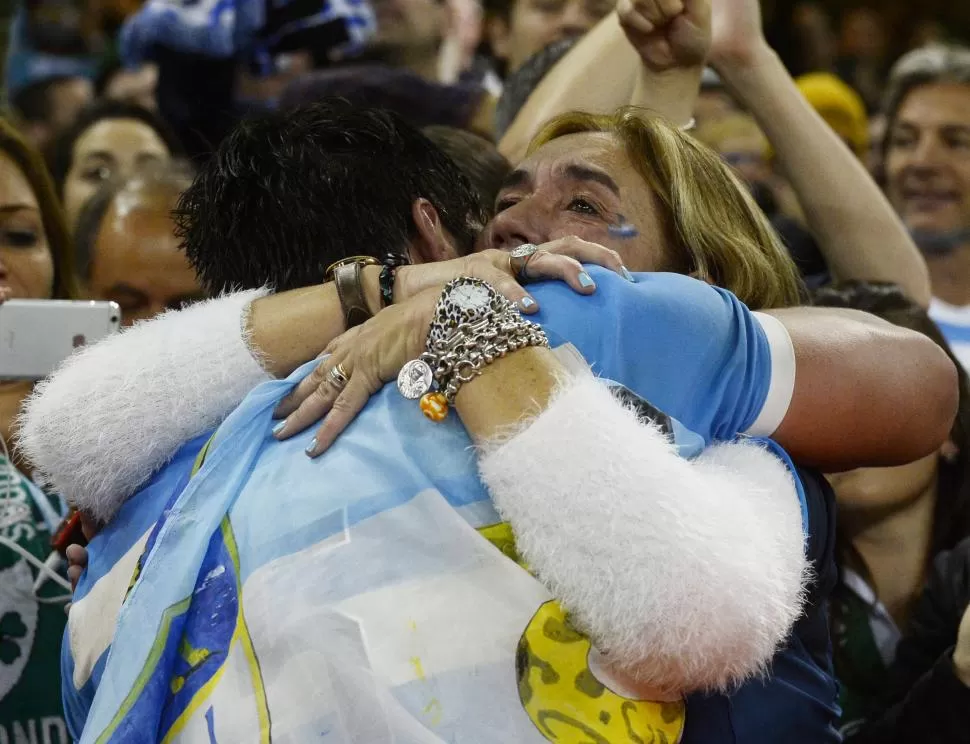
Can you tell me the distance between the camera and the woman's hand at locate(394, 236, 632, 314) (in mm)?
1330

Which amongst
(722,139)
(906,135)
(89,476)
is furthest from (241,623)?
(722,139)

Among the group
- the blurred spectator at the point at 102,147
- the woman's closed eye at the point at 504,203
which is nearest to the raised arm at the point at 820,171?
the woman's closed eye at the point at 504,203

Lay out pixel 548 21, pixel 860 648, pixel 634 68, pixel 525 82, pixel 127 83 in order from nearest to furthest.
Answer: pixel 860 648, pixel 634 68, pixel 525 82, pixel 548 21, pixel 127 83

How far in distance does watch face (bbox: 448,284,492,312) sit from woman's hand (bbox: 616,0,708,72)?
3.15 ft

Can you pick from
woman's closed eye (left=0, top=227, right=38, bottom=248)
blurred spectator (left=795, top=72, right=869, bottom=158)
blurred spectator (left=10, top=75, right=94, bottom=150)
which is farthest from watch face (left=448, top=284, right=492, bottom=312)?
blurred spectator (left=10, top=75, right=94, bottom=150)

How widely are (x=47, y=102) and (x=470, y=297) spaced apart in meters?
4.19

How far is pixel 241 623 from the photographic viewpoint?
1.29 meters

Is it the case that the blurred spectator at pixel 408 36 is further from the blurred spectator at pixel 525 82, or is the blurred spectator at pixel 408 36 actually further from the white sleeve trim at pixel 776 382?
the white sleeve trim at pixel 776 382

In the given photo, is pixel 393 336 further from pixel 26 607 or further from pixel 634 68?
pixel 634 68

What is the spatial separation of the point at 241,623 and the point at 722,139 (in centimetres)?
344

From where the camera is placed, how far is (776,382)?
1.42 metres

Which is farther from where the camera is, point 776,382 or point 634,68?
point 634,68

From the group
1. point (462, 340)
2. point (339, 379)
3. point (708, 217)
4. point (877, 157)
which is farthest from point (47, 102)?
point (462, 340)

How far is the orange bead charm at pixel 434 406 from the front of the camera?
4.20 ft
